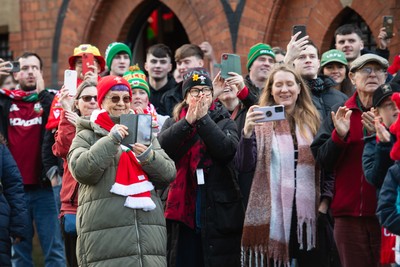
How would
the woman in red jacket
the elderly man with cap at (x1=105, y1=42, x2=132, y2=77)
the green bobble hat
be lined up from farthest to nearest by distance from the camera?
the elderly man with cap at (x1=105, y1=42, x2=132, y2=77) < the green bobble hat < the woman in red jacket

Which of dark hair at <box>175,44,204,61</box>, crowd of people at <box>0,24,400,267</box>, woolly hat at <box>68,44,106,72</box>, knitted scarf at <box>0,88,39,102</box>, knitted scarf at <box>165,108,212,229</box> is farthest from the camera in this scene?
knitted scarf at <box>0,88,39,102</box>

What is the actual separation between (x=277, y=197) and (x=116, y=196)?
128 centimetres

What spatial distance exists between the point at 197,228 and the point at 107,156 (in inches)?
49.4

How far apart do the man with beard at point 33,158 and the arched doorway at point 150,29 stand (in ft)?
14.0

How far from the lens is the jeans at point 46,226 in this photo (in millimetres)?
9906

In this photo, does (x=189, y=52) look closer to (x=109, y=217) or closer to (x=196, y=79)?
(x=196, y=79)

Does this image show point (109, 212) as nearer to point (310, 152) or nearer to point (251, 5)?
point (310, 152)

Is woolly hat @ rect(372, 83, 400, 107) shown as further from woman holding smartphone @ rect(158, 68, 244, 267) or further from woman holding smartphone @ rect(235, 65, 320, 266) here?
woman holding smartphone @ rect(158, 68, 244, 267)

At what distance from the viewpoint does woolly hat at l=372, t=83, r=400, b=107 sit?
687 cm

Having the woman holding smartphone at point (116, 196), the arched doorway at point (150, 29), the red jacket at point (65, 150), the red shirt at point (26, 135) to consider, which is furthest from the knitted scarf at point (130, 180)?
the arched doorway at point (150, 29)

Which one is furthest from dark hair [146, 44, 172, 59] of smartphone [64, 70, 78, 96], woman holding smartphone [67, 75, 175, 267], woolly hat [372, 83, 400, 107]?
woolly hat [372, 83, 400, 107]

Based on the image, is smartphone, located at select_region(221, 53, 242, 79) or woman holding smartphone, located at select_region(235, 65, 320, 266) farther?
smartphone, located at select_region(221, 53, 242, 79)

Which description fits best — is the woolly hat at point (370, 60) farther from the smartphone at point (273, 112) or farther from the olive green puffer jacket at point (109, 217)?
the olive green puffer jacket at point (109, 217)

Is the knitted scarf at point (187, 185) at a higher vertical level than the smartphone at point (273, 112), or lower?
lower
